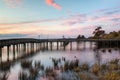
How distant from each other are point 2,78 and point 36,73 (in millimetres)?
4576

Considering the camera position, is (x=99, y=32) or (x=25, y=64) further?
(x=99, y=32)

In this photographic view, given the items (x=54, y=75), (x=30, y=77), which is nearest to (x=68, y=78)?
(x=54, y=75)

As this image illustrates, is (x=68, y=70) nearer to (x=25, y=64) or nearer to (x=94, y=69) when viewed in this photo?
(x=94, y=69)

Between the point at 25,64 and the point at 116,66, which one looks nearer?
the point at 116,66

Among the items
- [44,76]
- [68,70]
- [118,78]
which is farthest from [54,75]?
[118,78]

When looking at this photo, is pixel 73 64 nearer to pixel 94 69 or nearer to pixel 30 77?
pixel 94 69

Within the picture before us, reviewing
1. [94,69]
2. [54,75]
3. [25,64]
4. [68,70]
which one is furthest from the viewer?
[25,64]

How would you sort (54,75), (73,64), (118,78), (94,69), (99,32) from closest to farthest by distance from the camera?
(118,78), (54,75), (94,69), (73,64), (99,32)

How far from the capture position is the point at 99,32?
13962 centimetres

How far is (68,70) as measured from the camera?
25766 mm

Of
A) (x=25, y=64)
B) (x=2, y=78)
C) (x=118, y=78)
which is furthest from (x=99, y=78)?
(x=25, y=64)

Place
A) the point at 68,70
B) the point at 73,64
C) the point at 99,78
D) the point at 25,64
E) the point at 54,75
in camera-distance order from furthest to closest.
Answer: the point at 25,64
the point at 73,64
the point at 68,70
the point at 54,75
the point at 99,78

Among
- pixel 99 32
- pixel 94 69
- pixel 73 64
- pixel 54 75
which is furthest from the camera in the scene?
pixel 99 32

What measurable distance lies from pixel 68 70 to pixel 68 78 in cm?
468
